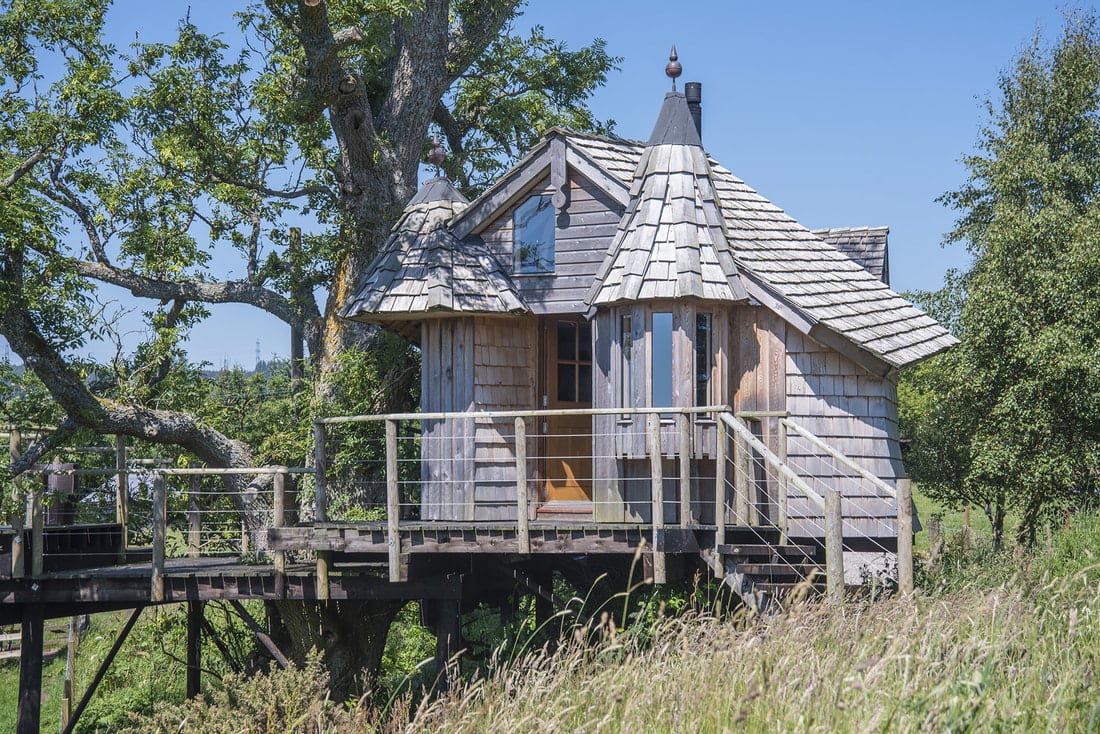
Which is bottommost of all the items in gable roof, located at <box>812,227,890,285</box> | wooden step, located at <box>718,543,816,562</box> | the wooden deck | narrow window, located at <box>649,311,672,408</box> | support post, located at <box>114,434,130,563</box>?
the wooden deck

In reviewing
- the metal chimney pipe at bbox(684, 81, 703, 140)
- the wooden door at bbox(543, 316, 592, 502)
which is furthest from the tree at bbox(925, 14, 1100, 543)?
the wooden door at bbox(543, 316, 592, 502)

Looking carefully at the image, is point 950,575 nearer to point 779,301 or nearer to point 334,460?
point 779,301

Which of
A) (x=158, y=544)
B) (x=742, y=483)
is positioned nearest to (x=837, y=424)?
(x=742, y=483)

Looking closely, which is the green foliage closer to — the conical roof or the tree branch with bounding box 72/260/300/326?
the conical roof

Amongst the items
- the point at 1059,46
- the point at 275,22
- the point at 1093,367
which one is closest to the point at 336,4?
the point at 275,22

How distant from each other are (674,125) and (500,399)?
12.2 feet

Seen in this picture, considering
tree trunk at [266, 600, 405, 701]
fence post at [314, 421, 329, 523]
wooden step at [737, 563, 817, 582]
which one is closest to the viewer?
wooden step at [737, 563, 817, 582]

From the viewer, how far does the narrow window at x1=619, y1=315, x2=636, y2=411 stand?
41.0ft

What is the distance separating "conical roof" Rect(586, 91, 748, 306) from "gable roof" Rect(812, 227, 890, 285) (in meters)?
5.78

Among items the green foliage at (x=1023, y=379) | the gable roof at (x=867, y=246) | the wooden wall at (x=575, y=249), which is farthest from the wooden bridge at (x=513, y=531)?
the green foliage at (x=1023, y=379)

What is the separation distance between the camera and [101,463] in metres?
20.9

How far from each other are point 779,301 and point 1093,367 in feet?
29.7

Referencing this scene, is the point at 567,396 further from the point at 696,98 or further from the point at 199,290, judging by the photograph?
the point at 199,290

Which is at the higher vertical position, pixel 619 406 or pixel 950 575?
pixel 619 406
